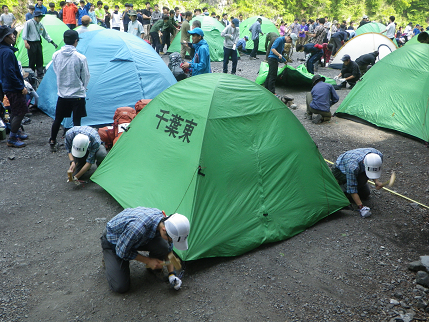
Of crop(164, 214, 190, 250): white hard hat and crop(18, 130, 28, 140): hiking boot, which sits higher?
crop(164, 214, 190, 250): white hard hat

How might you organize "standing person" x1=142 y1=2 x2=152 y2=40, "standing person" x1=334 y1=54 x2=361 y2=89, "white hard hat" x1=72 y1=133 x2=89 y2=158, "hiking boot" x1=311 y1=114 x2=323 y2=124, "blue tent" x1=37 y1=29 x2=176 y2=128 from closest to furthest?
1. "white hard hat" x1=72 y1=133 x2=89 y2=158
2. "blue tent" x1=37 y1=29 x2=176 y2=128
3. "hiking boot" x1=311 y1=114 x2=323 y2=124
4. "standing person" x1=334 y1=54 x2=361 y2=89
5. "standing person" x1=142 y1=2 x2=152 y2=40

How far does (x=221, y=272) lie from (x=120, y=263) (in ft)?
3.48

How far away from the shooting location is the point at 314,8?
32.9 meters

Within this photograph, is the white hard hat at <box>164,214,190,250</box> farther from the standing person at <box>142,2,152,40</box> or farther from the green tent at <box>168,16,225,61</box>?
the standing person at <box>142,2,152,40</box>

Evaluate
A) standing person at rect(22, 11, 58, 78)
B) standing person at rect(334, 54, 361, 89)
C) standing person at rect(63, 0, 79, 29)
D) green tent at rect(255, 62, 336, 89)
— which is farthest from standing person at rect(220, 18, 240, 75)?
standing person at rect(63, 0, 79, 29)

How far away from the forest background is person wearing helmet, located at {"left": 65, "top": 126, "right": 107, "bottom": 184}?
21.4m

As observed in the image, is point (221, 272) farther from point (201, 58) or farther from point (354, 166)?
point (201, 58)

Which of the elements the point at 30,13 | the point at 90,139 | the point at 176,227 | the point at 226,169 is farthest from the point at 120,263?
the point at 30,13

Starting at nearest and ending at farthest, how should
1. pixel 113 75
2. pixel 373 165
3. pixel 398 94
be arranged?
pixel 373 165 < pixel 113 75 < pixel 398 94

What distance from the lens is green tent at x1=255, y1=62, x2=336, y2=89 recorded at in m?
11.4

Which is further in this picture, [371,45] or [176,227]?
[371,45]

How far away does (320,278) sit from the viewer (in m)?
3.89

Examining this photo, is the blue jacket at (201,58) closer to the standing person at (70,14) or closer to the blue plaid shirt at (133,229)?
the blue plaid shirt at (133,229)

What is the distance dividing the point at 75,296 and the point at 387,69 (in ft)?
26.1
